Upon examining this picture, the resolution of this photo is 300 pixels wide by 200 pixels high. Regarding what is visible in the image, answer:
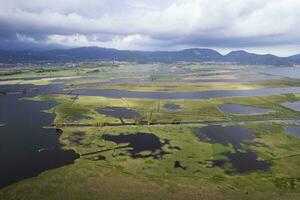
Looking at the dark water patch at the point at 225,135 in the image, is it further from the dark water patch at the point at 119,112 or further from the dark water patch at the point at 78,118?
the dark water patch at the point at 78,118

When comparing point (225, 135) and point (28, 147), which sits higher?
point (225, 135)

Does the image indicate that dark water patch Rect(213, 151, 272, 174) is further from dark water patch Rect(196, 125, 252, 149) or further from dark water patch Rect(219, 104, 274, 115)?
dark water patch Rect(219, 104, 274, 115)

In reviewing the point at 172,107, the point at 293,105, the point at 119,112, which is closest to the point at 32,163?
the point at 119,112

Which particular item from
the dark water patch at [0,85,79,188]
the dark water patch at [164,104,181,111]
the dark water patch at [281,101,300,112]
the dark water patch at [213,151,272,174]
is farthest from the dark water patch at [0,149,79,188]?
the dark water patch at [281,101,300,112]

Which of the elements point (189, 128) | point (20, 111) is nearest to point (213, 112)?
point (189, 128)

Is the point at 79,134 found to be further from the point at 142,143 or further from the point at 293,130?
the point at 293,130

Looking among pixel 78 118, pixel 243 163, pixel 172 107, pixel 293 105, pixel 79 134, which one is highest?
pixel 293 105
